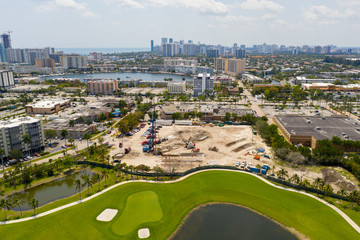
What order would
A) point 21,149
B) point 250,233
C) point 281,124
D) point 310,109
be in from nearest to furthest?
point 250,233
point 21,149
point 281,124
point 310,109

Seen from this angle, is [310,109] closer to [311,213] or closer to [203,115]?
[203,115]

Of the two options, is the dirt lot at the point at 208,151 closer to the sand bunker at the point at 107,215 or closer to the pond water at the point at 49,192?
the pond water at the point at 49,192

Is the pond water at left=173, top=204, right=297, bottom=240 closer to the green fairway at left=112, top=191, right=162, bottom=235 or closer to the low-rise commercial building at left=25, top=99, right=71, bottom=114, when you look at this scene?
the green fairway at left=112, top=191, right=162, bottom=235

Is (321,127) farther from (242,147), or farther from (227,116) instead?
(227,116)

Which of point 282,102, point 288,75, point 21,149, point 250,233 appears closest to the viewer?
point 250,233

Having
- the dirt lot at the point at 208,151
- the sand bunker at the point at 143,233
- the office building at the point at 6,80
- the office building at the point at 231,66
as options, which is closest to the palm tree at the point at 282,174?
the dirt lot at the point at 208,151

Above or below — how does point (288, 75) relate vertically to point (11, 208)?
above

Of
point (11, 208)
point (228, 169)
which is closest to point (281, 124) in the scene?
point (228, 169)

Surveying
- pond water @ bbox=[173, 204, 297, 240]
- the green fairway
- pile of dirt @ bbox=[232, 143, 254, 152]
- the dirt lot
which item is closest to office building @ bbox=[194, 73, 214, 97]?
the dirt lot
